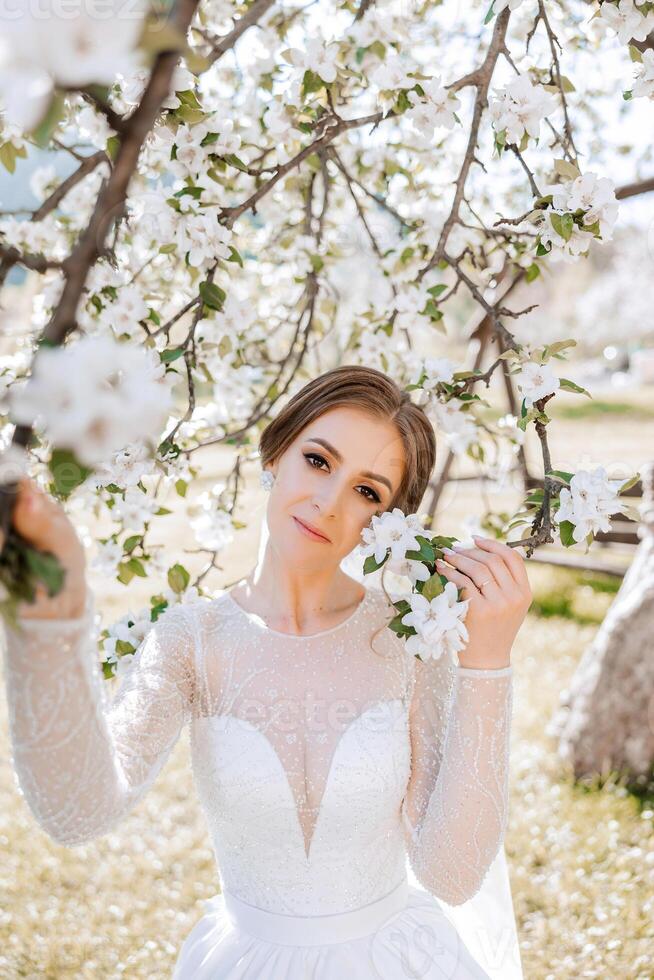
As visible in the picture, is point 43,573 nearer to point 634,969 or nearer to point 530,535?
point 530,535

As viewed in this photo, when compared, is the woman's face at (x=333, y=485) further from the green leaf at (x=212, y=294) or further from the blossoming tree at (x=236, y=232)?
the green leaf at (x=212, y=294)

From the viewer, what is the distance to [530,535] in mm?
1508

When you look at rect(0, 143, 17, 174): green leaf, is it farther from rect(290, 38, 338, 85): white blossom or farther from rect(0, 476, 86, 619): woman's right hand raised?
rect(0, 476, 86, 619): woman's right hand raised

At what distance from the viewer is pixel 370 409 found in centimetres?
182

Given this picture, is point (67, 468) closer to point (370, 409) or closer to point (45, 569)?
point (45, 569)

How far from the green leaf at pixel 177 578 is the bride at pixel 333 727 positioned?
10 cm

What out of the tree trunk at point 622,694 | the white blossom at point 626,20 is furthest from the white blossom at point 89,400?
the tree trunk at point 622,694

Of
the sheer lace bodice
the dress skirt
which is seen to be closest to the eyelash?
the sheer lace bodice

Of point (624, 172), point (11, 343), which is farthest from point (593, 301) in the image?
point (11, 343)

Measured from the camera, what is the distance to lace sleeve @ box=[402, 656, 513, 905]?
159 centimetres

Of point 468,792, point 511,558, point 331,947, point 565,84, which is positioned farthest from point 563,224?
point 331,947

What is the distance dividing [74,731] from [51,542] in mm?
377

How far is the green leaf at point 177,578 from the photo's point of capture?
1.98 m

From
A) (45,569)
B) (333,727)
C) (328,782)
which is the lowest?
(328,782)
